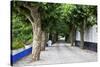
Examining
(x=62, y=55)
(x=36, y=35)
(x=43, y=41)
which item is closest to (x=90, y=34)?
(x=62, y=55)

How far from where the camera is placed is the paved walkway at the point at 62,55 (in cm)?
305

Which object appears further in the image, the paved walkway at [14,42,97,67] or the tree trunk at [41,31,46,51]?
the tree trunk at [41,31,46,51]

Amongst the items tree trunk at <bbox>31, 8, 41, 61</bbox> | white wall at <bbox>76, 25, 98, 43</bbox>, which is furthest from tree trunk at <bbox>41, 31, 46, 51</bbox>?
white wall at <bbox>76, 25, 98, 43</bbox>

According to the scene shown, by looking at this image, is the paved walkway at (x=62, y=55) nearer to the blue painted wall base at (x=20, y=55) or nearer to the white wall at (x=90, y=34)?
the blue painted wall base at (x=20, y=55)

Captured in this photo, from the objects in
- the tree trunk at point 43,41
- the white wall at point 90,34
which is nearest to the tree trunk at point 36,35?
the tree trunk at point 43,41

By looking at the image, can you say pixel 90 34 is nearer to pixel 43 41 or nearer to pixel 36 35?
pixel 43 41

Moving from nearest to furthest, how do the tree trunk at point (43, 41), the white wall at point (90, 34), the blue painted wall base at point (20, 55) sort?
the blue painted wall base at point (20, 55)
the tree trunk at point (43, 41)
the white wall at point (90, 34)

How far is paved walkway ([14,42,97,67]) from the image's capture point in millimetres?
3050

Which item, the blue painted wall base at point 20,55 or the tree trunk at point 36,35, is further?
the tree trunk at point 36,35

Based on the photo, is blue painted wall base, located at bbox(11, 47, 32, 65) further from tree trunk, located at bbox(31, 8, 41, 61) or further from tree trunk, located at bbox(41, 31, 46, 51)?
tree trunk, located at bbox(41, 31, 46, 51)

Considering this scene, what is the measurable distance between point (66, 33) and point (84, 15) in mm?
459

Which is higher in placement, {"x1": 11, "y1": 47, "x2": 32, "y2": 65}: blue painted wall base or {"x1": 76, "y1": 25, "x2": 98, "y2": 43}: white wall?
{"x1": 76, "y1": 25, "x2": 98, "y2": 43}: white wall

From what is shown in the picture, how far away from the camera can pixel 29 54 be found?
305 cm

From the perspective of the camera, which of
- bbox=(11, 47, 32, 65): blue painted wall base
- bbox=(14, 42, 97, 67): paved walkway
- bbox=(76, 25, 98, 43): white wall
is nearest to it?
bbox=(11, 47, 32, 65): blue painted wall base
